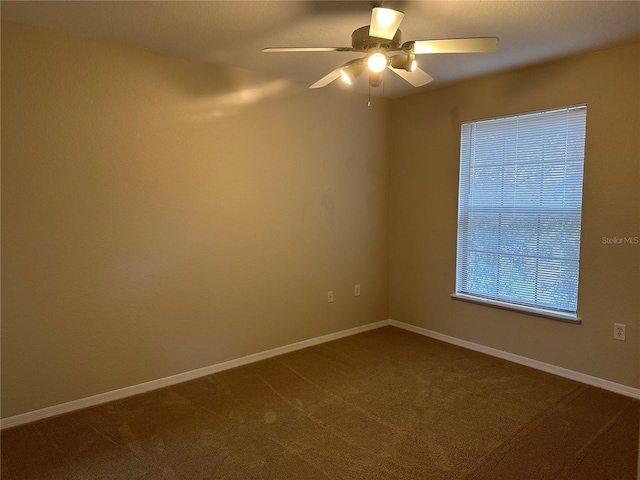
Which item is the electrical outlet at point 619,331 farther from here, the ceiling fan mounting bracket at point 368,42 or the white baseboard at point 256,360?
the ceiling fan mounting bracket at point 368,42

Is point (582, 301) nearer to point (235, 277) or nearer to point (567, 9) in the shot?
point (567, 9)

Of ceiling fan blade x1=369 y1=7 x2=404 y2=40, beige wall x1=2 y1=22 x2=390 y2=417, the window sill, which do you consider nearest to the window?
the window sill

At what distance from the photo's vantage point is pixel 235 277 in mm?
3502

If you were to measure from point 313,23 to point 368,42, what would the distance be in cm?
55

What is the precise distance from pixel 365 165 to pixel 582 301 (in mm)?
2272

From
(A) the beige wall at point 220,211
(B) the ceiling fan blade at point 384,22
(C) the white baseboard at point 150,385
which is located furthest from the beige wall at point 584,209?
(B) the ceiling fan blade at point 384,22

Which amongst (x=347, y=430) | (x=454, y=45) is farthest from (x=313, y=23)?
(x=347, y=430)

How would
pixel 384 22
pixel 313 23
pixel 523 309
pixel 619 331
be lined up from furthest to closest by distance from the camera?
pixel 523 309, pixel 619 331, pixel 313 23, pixel 384 22

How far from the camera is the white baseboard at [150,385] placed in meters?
2.65

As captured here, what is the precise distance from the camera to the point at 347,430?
256 cm

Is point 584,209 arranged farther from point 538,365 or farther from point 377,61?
point 377,61

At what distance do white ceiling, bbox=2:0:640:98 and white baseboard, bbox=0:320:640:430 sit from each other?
2.40 m

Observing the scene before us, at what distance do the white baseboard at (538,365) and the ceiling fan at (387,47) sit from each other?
2.56 meters

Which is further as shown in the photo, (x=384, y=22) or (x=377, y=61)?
(x=377, y=61)
